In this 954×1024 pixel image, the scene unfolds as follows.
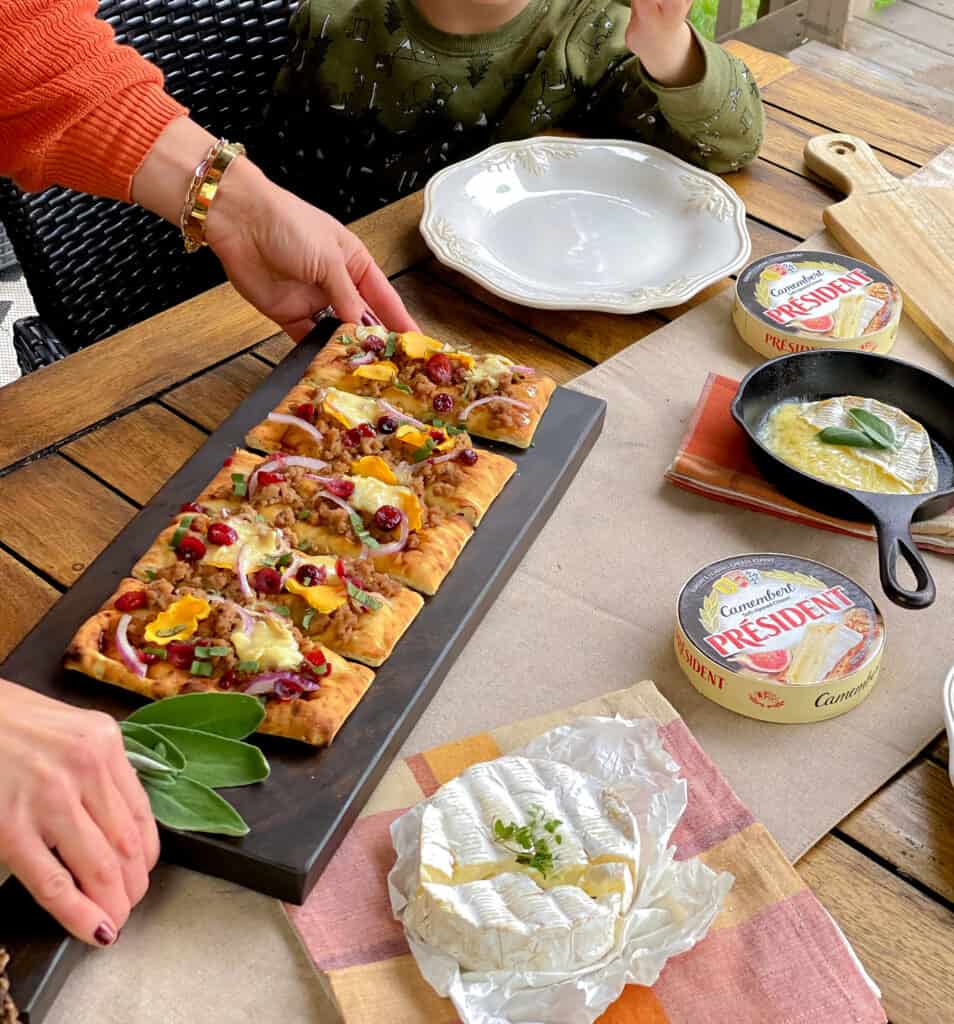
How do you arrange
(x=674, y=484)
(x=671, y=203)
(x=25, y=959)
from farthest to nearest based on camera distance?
1. (x=671, y=203)
2. (x=674, y=484)
3. (x=25, y=959)

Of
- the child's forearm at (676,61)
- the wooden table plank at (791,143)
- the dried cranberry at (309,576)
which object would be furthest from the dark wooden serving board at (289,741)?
the wooden table plank at (791,143)

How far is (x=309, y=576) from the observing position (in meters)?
1.40

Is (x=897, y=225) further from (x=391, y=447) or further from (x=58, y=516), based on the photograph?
(x=58, y=516)

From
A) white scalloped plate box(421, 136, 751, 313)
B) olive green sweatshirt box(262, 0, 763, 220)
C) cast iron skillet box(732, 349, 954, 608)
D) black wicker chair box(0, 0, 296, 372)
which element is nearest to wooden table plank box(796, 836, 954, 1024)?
cast iron skillet box(732, 349, 954, 608)

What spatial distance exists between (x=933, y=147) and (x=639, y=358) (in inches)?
36.7

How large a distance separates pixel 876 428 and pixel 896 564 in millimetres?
209

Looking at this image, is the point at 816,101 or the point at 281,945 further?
the point at 816,101

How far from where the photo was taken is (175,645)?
1306 mm

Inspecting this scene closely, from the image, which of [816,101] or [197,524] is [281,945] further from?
[816,101]

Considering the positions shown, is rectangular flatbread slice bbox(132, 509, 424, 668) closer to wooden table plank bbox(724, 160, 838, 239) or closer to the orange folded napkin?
the orange folded napkin

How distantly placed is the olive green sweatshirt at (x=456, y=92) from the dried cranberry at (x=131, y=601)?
4.36 ft

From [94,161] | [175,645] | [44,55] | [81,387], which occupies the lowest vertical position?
[81,387]

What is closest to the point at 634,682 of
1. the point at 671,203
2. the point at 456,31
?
the point at 671,203

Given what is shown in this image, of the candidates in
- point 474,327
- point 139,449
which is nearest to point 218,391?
point 139,449
